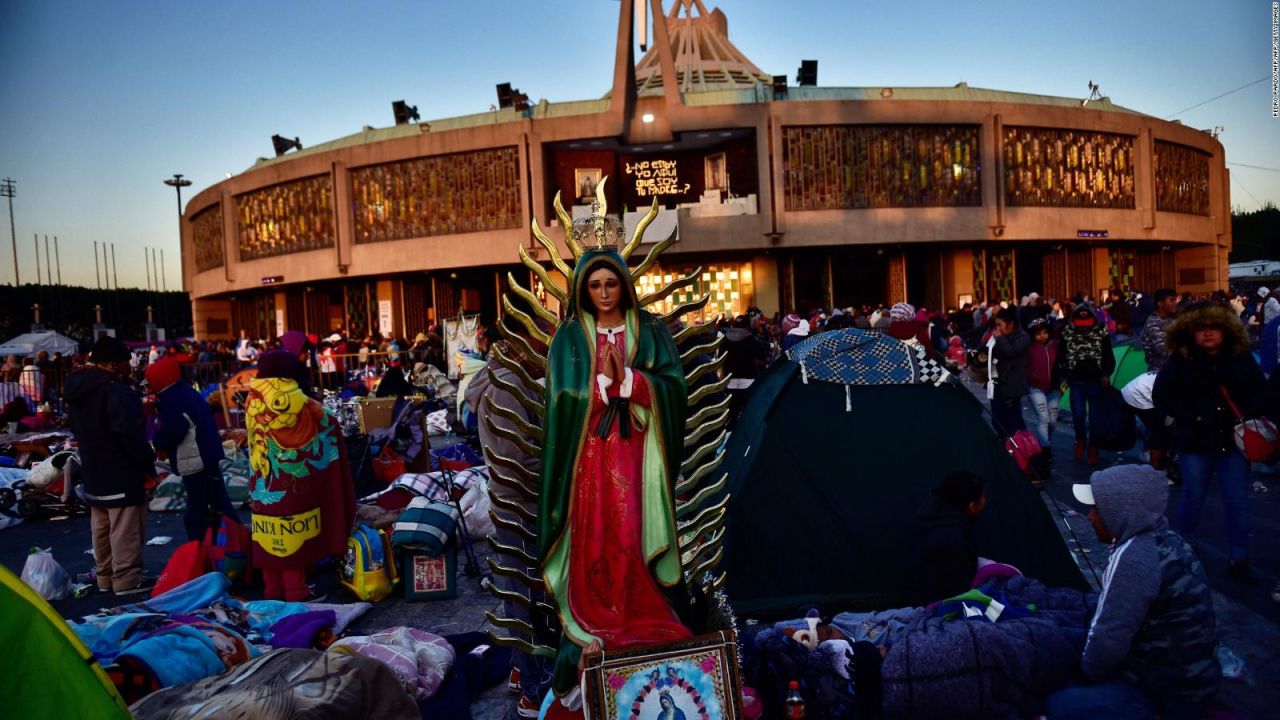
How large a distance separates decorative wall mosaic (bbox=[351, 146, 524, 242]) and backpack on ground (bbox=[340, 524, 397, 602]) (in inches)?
924

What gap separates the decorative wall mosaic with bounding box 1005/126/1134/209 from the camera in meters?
28.8

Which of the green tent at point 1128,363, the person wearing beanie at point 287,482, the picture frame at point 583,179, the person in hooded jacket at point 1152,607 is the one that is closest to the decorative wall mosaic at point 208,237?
the picture frame at point 583,179

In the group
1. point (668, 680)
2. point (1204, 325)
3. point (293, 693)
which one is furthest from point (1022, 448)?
point (293, 693)

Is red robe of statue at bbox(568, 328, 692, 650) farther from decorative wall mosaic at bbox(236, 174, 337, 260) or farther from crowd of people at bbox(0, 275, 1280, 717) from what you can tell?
decorative wall mosaic at bbox(236, 174, 337, 260)

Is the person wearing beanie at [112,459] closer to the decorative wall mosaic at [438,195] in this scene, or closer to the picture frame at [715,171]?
the decorative wall mosaic at [438,195]

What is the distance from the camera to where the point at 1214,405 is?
17.2ft

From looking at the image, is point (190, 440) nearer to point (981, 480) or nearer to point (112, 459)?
point (112, 459)

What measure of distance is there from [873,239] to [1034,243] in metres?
7.90

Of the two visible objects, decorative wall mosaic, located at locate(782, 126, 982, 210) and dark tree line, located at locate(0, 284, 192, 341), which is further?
dark tree line, located at locate(0, 284, 192, 341)

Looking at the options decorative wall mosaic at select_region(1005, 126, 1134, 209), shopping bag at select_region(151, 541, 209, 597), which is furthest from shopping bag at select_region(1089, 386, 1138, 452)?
decorative wall mosaic at select_region(1005, 126, 1134, 209)

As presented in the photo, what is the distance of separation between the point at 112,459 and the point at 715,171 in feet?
84.6

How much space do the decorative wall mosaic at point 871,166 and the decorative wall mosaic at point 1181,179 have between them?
382 inches

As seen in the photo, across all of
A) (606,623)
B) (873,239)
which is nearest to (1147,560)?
(606,623)

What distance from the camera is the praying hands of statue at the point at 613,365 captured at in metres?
3.39
